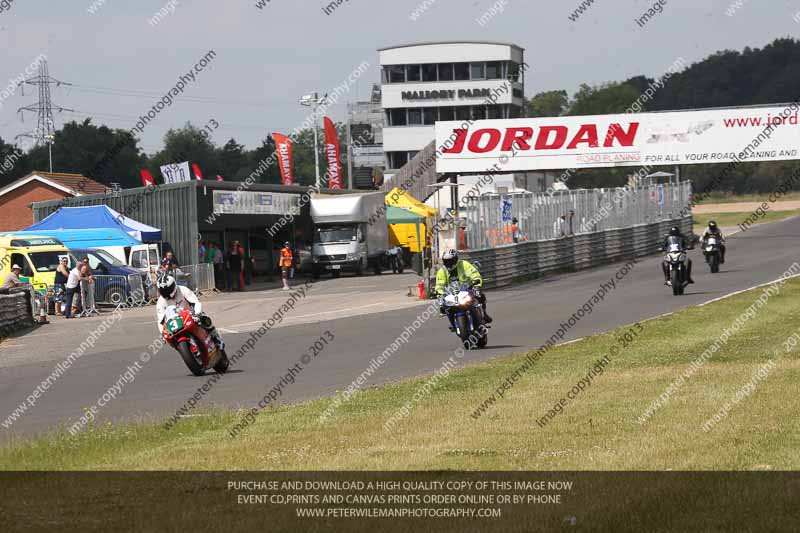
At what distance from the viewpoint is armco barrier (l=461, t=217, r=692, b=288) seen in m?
35.5

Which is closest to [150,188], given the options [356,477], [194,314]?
[194,314]

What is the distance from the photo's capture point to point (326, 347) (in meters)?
20.2

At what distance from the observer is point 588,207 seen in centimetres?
4528

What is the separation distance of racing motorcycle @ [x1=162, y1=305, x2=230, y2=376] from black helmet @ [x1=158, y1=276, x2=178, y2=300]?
194mm

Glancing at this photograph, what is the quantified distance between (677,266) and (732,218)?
49538 mm

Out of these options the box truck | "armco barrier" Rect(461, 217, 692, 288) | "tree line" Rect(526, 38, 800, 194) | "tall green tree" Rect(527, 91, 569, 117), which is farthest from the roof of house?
"tall green tree" Rect(527, 91, 569, 117)

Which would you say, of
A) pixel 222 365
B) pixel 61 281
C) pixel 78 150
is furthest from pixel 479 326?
pixel 78 150

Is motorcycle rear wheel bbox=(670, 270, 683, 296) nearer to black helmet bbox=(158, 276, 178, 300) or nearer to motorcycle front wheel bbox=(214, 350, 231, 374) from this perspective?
motorcycle front wheel bbox=(214, 350, 231, 374)

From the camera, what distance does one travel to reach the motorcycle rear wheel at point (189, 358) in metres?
16.4

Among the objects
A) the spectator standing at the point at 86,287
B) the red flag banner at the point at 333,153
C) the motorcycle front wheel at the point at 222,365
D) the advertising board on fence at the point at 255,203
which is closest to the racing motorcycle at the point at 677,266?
the motorcycle front wheel at the point at 222,365

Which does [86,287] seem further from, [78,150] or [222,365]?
[78,150]

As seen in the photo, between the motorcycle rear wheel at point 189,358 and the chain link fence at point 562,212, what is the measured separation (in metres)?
18.2

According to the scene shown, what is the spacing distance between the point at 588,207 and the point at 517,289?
1140 cm

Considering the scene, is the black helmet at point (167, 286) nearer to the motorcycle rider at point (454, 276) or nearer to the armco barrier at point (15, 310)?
the motorcycle rider at point (454, 276)
